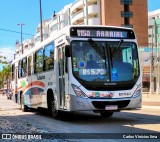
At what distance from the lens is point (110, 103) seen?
1456cm

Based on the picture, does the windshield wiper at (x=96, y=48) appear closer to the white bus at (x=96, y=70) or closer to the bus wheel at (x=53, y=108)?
the white bus at (x=96, y=70)

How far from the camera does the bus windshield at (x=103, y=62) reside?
1467 centimetres

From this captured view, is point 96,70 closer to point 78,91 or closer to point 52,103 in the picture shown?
point 78,91

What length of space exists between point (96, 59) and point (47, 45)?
3.99 m

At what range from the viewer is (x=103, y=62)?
1485 cm

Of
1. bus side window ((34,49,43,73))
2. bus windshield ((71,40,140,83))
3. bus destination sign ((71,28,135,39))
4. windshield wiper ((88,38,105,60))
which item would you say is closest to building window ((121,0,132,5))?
bus side window ((34,49,43,73))

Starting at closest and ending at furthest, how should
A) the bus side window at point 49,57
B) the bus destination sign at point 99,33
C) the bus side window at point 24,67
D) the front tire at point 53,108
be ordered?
the bus destination sign at point 99,33 < the front tire at point 53,108 < the bus side window at point 49,57 < the bus side window at point 24,67

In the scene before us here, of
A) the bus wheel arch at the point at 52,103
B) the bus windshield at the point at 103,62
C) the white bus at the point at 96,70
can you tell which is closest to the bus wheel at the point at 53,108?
the bus wheel arch at the point at 52,103

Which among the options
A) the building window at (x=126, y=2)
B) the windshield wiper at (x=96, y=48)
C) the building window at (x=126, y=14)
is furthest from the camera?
the building window at (x=126, y=2)

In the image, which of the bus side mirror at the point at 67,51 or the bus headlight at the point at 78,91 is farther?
the bus side mirror at the point at 67,51

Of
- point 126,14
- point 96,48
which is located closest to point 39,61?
point 96,48

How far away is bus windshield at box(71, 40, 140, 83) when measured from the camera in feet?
48.1

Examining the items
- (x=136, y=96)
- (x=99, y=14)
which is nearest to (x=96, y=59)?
(x=136, y=96)

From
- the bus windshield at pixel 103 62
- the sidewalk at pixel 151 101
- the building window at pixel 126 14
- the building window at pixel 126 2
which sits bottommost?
the sidewalk at pixel 151 101
